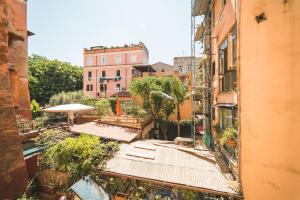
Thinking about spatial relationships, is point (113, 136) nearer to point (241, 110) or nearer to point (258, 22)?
point (241, 110)

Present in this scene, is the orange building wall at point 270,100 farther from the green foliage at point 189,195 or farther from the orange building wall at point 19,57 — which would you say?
the orange building wall at point 19,57

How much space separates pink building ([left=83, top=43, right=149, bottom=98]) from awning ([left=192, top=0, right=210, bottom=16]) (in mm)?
24209

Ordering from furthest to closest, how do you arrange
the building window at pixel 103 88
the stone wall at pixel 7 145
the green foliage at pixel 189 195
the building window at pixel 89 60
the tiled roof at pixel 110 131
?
the building window at pixel 89 60
the building window at pixel 103 88
the tiled roof at pixel 110 131
the stone wall at pixel 7 145
the green foliage at pixel 189 195

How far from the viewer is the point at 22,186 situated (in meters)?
9.06

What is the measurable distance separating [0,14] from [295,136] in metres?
13.1

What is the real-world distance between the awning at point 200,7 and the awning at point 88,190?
1362 centimetres

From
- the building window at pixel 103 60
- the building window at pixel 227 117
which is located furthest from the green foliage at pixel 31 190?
the building window at pixel 103 60

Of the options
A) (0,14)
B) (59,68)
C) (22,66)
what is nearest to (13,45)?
(22,66)

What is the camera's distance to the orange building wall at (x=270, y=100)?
17.0 ft

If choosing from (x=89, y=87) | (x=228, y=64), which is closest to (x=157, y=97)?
(x=228, y=64)

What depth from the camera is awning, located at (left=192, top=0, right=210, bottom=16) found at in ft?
46.0

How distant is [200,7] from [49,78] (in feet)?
125

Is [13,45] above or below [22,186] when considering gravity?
above

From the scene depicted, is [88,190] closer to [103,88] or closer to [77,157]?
[77,157]
